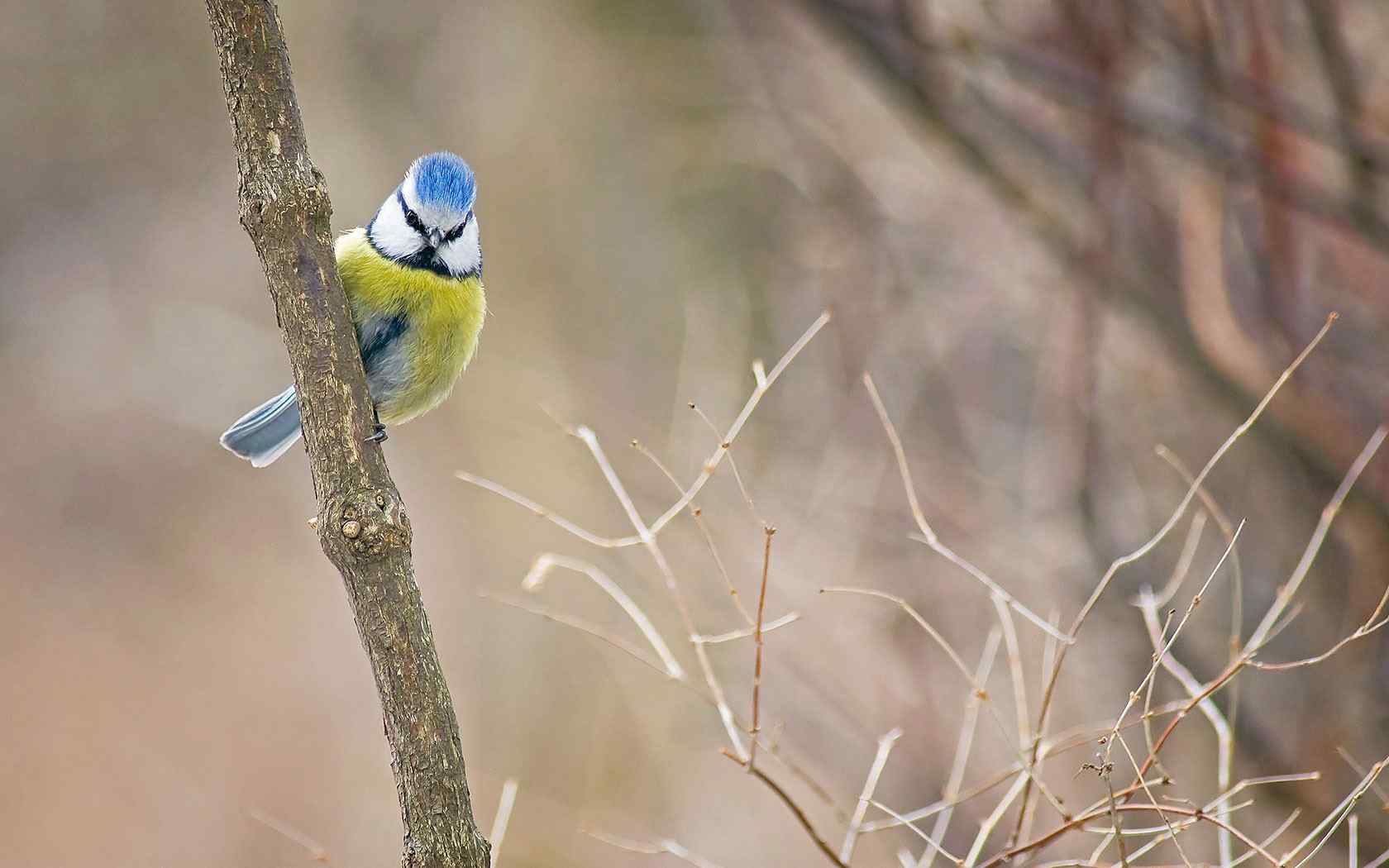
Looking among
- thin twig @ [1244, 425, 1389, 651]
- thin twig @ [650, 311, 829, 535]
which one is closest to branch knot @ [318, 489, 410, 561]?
thin twig @ [650, 311, 829, 535]

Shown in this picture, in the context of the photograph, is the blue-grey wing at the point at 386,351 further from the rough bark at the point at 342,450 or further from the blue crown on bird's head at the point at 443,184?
the rough bark at the point at 342,450

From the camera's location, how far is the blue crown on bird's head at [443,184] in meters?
2.28

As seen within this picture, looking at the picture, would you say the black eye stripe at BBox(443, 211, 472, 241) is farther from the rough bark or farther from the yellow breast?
the rough bark

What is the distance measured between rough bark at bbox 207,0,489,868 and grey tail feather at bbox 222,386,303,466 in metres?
1.07

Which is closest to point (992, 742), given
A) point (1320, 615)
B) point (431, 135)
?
point (1320, 615)

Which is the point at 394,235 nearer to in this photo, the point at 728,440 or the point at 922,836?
the point at 728,440

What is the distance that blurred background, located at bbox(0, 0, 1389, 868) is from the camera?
2.70m

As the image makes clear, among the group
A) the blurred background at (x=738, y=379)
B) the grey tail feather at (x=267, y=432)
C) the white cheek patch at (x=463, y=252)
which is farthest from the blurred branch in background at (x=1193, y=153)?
the grey tail feather at (x=267, y=432)

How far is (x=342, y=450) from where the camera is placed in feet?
4.53

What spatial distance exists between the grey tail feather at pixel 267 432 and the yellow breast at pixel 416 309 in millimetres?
179

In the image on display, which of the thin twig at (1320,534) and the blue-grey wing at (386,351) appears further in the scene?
the blue-grey wing at (386,351)

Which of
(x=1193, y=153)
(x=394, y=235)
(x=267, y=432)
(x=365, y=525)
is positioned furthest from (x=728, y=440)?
(x=1193, y=153)

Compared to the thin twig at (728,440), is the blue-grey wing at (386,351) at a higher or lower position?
higher

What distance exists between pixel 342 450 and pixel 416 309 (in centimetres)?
96
